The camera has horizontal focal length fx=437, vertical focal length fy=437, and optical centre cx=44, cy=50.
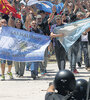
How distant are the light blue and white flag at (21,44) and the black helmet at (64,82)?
8087 mm

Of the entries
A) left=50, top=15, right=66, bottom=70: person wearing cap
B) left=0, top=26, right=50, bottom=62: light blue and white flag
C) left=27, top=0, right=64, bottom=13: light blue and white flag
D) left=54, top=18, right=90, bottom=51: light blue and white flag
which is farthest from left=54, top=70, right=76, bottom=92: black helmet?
left=27, top=0, right=64, bottom=13: light blue and white flag

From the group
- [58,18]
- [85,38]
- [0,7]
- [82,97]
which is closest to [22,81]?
[58,18]

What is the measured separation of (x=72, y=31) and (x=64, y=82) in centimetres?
944

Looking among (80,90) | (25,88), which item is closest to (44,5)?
(25,88)

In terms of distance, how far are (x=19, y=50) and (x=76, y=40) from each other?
6.94ft

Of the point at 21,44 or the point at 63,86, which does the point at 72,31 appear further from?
the point at 63,86

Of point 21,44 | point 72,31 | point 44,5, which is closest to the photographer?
point 21,44

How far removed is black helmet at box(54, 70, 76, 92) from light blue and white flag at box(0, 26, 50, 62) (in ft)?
26.5

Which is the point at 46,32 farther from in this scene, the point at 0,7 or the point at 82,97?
the point at 82,97

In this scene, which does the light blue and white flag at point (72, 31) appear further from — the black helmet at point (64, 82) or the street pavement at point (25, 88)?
the black helmet at point (64, 82)

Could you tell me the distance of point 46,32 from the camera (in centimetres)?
1345

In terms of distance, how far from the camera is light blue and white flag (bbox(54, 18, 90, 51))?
13758 mm

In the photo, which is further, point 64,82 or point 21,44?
point 21,44

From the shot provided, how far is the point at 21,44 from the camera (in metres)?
13.3
